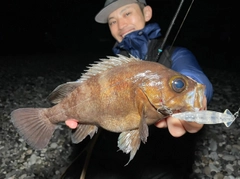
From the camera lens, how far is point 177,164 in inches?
127

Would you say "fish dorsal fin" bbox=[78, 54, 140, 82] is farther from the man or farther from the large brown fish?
the man

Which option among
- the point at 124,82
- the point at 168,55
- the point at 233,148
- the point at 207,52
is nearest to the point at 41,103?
the point at 233,148

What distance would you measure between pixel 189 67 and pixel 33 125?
53.9 inches

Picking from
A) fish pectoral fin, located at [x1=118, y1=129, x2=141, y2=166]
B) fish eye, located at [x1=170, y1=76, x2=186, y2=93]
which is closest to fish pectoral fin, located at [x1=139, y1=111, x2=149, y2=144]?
fish pectoral fin, located at [x1=118, y1=129, x2=141, y2=166]

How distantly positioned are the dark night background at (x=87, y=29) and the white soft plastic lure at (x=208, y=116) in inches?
571

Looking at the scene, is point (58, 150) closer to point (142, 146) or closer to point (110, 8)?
point (142, 146)

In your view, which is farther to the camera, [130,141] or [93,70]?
[93,70]

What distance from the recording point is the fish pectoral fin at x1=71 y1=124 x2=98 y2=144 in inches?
82.4

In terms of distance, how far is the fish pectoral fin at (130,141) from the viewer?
1812mm

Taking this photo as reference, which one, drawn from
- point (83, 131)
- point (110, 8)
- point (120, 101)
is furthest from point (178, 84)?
point (110, 8)

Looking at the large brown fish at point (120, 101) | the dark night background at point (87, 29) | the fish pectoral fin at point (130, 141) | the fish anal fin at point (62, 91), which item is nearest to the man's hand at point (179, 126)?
the large brown fish at point (120, 101)

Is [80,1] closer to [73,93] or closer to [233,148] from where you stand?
[233,148]

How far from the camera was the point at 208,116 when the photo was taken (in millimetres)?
1548

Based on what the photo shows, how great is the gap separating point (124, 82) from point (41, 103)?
658 centimetres
